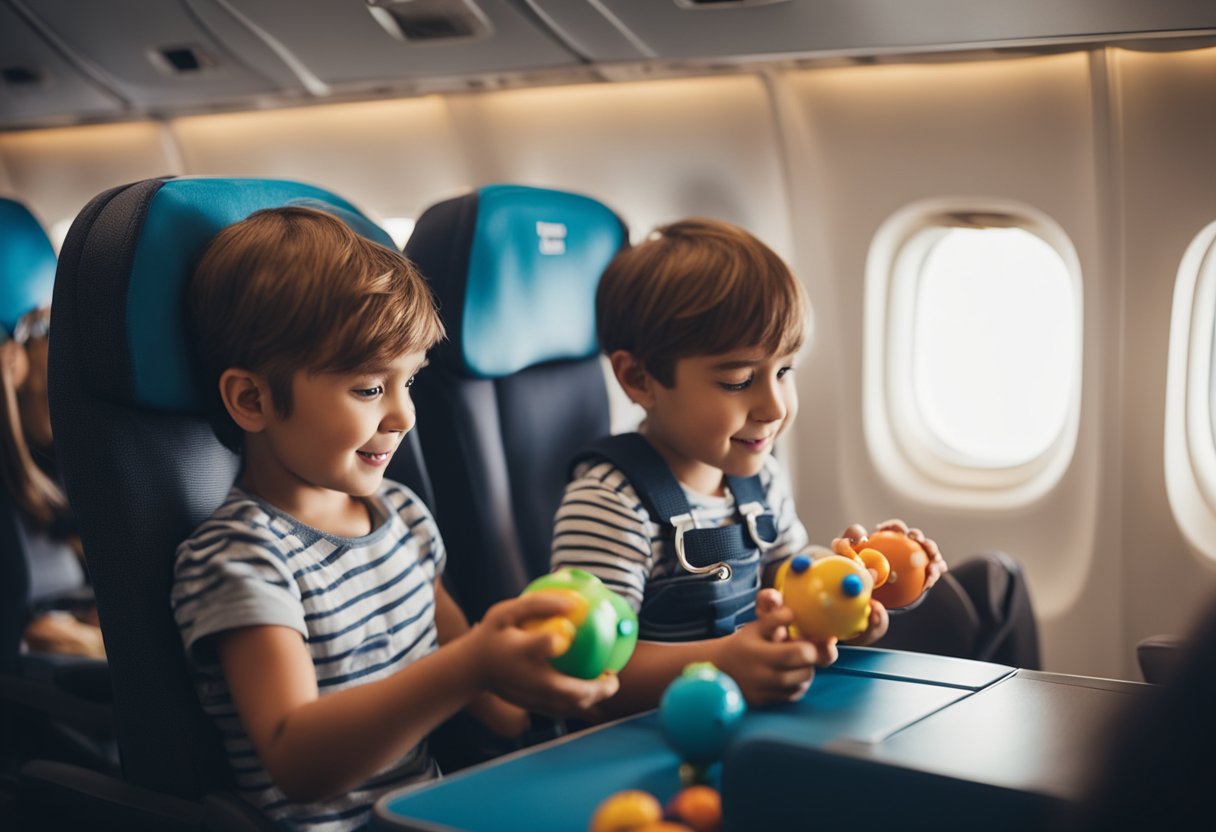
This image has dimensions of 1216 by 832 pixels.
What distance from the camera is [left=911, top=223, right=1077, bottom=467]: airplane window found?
108 inches

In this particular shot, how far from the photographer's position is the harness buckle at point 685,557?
1.78 m

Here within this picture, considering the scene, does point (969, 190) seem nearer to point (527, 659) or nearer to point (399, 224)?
point (527, 659)

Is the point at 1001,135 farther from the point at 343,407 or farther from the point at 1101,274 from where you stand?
the point at 343,407

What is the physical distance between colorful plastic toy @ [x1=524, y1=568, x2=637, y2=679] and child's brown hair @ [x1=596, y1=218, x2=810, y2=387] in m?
0.65

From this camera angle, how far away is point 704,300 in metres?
1.80

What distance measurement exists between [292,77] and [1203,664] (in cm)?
305

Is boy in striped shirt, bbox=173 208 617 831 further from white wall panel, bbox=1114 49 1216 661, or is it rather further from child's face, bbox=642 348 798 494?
white wall panel, bbox=1114 49 1216 661

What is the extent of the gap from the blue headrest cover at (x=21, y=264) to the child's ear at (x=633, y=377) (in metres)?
1.97

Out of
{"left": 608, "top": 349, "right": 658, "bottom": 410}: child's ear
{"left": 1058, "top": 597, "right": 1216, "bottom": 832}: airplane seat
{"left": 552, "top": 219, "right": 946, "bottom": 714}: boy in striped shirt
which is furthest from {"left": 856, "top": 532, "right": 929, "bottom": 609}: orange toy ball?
{"left": 1058, "top": 597, "right": 1216, "bottom": 832}: airplane seat

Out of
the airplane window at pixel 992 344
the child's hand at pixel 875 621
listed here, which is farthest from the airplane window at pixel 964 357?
the child's hand at pixel 875 621

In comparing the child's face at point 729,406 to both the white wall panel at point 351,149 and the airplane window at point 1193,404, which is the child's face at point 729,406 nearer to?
the airplane window at point 1193,404

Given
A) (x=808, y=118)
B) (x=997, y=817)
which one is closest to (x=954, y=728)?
(x=997, y=817)

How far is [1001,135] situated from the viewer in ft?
8.16

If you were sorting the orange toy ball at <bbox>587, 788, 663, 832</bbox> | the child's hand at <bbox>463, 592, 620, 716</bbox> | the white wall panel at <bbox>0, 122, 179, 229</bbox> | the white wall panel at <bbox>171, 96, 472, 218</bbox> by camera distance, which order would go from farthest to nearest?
the white wall panel at <bbox>0, 122, 179, 229</bbox> < the white wall panel at <bbox>171, 96, 472, 218</bbox> < the child's hand at <bbox>463, 592, 620, 716</bbox> < the orange toy ball at <bbox>587, 788, 663, 832</bbox>
